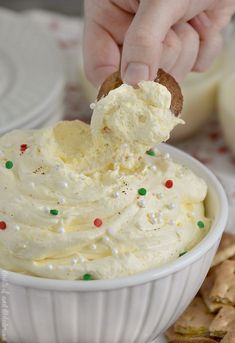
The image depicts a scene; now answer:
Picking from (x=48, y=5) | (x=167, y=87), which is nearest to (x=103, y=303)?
(x=167, y=87)

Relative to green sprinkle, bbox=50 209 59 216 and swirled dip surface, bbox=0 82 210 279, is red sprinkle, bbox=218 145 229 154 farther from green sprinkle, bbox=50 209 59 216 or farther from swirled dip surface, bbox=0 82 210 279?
green sprinkle, bbox=50 209 59 216

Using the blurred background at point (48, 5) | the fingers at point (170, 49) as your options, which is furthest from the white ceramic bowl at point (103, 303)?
the blurred background at point (48, 5)

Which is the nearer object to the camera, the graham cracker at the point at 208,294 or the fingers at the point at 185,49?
the graham cracker at the point at 208,294

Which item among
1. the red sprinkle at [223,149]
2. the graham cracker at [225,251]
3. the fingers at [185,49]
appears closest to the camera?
the graham cracker at [225,251]

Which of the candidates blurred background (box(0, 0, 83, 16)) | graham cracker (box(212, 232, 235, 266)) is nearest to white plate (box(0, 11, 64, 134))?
graham cracker (box(212, 232, 235, 266))

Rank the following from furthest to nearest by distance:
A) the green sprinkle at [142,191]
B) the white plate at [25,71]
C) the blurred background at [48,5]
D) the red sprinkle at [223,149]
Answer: the blurred background at [48,5] < the red sprinkle at [223,149] < the white plate at [25,71] < the green sprinkle at [142,191]

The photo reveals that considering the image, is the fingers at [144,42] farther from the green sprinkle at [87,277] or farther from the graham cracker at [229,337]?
the graham cracker at [229,337]

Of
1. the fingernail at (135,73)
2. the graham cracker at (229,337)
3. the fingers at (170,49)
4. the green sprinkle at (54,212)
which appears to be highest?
the fingernail at (135,73)

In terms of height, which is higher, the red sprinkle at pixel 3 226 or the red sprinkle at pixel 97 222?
the red sprinkle at pixel 97 222
